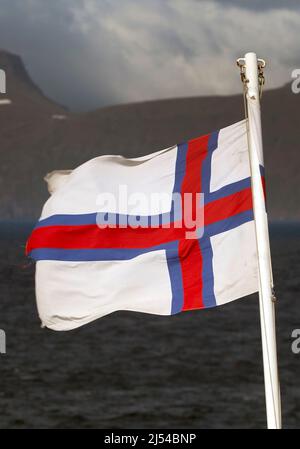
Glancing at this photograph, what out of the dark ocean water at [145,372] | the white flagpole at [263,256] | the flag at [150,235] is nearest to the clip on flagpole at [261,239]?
the white flagpole at [263,256]

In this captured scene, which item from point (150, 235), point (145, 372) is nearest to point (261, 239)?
point (150, 235)

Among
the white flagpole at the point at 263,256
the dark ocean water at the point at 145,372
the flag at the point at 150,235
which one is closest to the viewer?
the white flagpole at the point at 263,256

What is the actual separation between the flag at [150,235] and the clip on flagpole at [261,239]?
2.48ft

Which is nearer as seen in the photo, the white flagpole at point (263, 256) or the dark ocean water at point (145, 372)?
the white flagpole at point (263, 256)

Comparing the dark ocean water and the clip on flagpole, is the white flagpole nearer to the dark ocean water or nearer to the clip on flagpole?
the clip on flagpole

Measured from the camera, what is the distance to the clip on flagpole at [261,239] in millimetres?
10258

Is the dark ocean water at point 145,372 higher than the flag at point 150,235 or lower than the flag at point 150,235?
higher

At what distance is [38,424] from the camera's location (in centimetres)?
6438

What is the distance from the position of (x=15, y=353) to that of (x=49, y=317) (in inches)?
3429

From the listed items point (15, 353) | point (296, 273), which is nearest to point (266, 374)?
point (15, 353)

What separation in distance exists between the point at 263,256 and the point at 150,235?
191 centimetres

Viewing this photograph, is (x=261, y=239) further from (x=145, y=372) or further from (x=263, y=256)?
(x=145, y=372)

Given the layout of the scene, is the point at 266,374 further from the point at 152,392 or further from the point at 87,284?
the point at 152,392

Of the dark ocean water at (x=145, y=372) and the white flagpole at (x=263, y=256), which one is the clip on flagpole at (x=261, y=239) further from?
the dark ocean water at (x=145, y=372)
